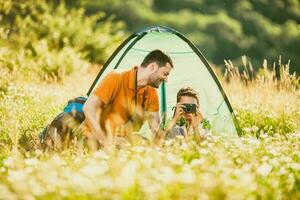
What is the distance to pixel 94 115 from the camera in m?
4.81

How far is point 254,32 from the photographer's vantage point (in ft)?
58.8

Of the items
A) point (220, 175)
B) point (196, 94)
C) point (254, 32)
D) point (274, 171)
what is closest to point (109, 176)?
point (220, 175)

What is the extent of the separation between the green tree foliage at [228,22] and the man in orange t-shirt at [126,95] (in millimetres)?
12013

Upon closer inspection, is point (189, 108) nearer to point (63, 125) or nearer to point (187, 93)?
point (187, 93)

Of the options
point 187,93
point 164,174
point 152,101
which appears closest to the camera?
point 164,174

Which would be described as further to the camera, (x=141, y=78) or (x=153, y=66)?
(x=141, y=78)

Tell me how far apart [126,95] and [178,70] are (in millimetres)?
1430

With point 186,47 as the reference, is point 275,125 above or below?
below

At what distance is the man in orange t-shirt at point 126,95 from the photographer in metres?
4.93

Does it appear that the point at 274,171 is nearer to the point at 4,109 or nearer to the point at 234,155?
the point at 234,155

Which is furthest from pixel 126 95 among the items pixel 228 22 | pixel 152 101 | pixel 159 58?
pixel 228 22

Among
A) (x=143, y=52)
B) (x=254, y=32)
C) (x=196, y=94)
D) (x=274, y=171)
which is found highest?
(x=254, y=32)

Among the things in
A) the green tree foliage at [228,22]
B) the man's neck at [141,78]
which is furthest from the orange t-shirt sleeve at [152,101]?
the green tree foliage at [228,22]

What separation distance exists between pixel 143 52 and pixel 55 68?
4875 millimetres
